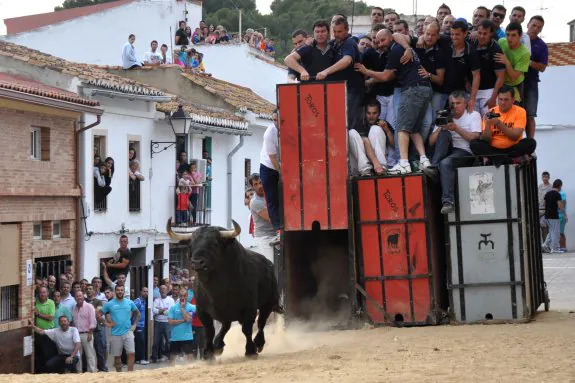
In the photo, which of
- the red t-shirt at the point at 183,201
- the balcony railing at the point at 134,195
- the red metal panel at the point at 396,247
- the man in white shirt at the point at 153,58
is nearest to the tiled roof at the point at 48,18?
the man in white shirt at the point at 153,58

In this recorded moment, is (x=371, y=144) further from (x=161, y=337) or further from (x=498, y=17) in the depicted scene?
(x=161, y=337)

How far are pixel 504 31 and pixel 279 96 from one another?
11.9ft

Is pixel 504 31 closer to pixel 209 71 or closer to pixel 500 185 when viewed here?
pixel 500 185

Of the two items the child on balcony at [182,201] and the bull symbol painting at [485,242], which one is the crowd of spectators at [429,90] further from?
the child on balcony at [182,201]

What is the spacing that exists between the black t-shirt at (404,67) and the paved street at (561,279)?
548 cm

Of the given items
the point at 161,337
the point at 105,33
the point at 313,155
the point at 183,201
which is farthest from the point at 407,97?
the point at 105,33

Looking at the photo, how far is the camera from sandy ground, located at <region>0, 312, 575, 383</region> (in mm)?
12727

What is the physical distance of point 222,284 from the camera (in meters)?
15.7

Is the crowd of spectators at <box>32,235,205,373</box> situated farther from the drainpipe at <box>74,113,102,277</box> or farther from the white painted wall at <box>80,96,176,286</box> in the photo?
the white painted wall at <box>80,96,176,286</box>

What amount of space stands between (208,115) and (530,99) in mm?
21533

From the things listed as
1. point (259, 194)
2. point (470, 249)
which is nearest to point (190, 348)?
point (259, 194)

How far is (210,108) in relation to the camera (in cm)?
4338

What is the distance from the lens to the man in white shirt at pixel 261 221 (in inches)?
766

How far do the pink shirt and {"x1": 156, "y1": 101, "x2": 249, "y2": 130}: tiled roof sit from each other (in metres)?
12.3
